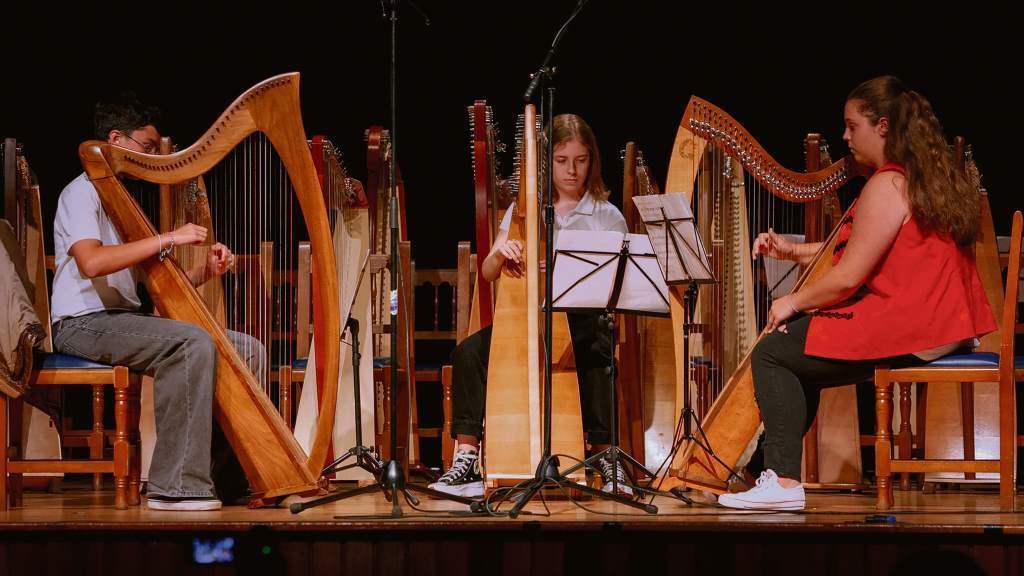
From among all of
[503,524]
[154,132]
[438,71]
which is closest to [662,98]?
[438,71]

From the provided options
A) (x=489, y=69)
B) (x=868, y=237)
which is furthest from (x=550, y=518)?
(x=489, y=69)

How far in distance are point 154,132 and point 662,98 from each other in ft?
8.57

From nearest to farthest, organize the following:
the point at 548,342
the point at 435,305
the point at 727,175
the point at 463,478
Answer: the point at 548,342, the point at 463,478, the point at 727,175, the point at 435,305

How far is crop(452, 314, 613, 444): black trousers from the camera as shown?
4102mm

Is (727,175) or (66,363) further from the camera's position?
(727,175)

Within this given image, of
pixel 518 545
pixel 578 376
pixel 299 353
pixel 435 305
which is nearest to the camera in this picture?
pixel 518 545

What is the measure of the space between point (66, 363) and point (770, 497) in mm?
2338

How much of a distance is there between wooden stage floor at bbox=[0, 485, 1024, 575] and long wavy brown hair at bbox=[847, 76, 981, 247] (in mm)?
920

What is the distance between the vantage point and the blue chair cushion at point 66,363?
3.74 metres

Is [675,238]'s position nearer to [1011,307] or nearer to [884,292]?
[884,292]

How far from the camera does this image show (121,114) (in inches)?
152

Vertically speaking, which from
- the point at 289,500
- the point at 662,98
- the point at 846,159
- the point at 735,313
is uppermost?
the point at 662,98

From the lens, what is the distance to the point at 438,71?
18.6ft

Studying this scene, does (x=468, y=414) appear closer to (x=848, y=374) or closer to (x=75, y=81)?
(x=848, y=374)
